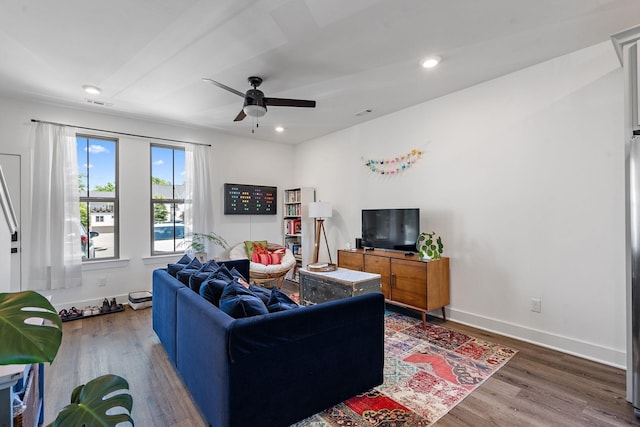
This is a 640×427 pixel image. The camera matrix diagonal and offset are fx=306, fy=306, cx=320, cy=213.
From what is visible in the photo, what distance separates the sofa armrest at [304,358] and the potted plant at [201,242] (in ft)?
11.6

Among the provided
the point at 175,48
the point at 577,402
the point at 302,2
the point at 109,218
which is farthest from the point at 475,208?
the point at 109,218

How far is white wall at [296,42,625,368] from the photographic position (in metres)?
2.59

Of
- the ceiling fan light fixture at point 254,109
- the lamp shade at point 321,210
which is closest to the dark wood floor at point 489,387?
the ceiling fan light fixture at point 254,109

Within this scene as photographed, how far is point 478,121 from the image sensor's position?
3410 mm

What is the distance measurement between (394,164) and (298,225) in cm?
232

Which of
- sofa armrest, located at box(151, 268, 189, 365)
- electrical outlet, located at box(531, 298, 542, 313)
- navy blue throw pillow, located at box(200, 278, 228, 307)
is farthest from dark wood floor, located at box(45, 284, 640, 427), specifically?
navy blue throw pillow, located at box(200, 278, 228, 307)

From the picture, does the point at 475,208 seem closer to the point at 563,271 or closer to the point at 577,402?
the point at 563,271

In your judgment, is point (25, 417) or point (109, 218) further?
point (109, 218)

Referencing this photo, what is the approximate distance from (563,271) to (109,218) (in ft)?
18.1

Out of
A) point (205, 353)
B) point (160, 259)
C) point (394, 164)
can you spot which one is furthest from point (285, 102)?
point (160, 259)

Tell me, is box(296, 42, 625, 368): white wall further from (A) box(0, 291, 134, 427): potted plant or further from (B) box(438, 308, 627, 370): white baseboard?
(A) box(0, 291, 134, 427): potted plant

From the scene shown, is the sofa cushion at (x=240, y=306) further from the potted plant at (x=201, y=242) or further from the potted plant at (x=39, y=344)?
the potted plant at (x=201, y=242)

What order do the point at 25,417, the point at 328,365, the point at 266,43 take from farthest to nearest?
the point at 266,43, the point at 328,365, the point at 25,417

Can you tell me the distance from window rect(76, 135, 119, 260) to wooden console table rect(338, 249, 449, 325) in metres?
3.67
